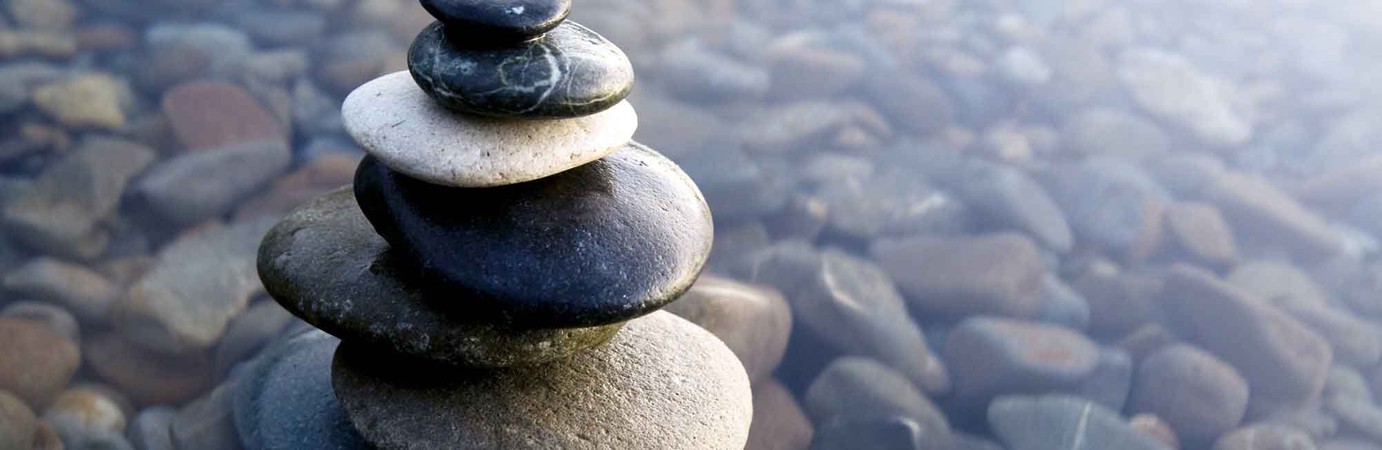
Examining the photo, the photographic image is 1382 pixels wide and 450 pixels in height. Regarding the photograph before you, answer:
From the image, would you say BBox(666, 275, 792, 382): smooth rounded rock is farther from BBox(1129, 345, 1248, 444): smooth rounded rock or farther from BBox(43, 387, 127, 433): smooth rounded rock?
BBox(43, 387, 127, 433): smooth rounded rock

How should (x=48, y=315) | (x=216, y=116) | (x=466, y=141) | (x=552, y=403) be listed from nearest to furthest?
(x=466, y=141), (x=552, y=403), (x=48, y=315), (x=216, y=116)

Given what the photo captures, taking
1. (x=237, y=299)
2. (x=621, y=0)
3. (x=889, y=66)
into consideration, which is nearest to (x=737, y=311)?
(x=237, y=299)

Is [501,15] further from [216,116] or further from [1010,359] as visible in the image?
[216,116]

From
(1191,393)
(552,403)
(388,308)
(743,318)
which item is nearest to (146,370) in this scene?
(388,308)

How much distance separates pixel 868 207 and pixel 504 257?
11.9 feet

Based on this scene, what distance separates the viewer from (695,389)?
3006 mm

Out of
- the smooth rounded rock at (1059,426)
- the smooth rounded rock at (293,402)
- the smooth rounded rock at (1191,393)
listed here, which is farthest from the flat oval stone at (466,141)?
the smooth rounded rock at (1191,393)

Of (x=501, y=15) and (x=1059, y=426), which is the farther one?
(x=1059, y=426)

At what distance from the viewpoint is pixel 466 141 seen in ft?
7.84

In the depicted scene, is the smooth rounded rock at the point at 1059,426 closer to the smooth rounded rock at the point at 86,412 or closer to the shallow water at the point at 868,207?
the shallow water at the point at 868,207

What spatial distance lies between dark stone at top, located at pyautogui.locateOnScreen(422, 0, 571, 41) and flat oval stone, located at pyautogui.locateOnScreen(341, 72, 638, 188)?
0.23 m

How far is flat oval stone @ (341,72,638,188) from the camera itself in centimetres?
237

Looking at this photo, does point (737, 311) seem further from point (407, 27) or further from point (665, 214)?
point (407, 27)

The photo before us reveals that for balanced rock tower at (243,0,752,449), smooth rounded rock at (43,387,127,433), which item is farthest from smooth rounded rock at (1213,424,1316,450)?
smooth rounded rock at (43,387,127,433)
